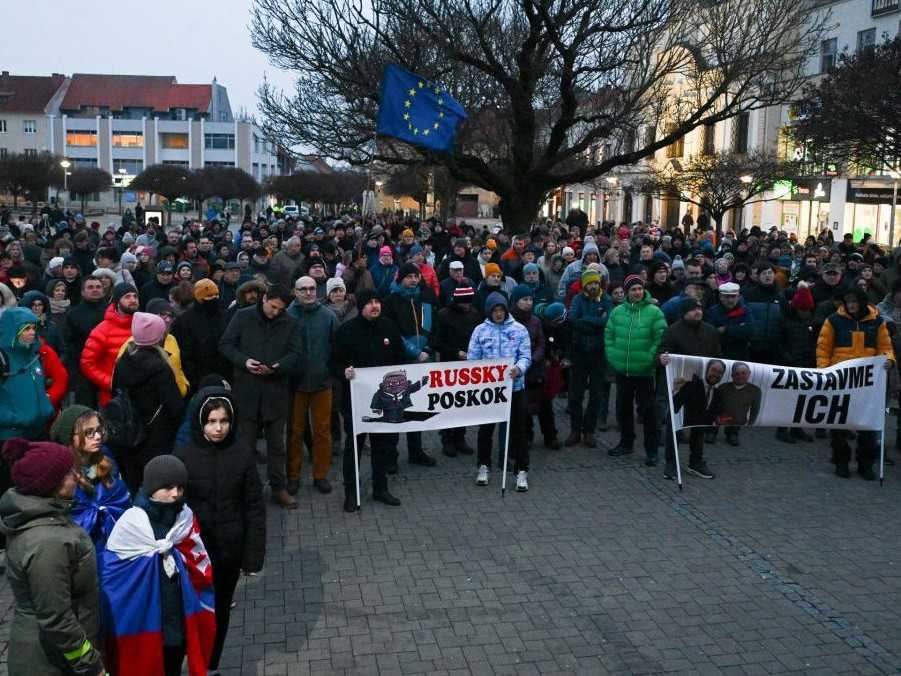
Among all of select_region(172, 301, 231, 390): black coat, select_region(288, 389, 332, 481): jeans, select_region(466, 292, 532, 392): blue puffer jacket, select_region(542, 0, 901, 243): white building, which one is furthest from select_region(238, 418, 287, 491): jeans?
select_region(542, 0, 901, 243): white building

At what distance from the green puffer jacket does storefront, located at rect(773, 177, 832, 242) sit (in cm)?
2886

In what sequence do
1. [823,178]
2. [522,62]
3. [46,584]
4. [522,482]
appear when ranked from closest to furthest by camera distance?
1. [46,584]
2. [522,482]
3. [522,62]
4. [823,178]

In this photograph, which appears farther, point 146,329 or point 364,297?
point 364,297

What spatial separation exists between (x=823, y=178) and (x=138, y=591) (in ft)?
126

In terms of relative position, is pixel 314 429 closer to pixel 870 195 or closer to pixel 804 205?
pixel 870 195

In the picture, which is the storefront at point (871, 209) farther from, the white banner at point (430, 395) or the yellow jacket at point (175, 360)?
the yellow jacket at point (175, 360)

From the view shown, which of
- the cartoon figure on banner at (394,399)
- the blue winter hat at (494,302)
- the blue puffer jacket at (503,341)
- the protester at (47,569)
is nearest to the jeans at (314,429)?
the cartoon figure on banner at (394,399)

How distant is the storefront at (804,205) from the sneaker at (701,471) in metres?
29.3

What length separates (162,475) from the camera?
14.0 feet

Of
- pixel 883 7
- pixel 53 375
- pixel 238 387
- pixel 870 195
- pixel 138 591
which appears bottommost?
pixel 138 591

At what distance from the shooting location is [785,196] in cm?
4103

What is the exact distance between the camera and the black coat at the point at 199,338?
8398 mm

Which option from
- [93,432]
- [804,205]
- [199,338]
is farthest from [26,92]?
[93,432]

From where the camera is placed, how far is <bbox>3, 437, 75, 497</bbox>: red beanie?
3705 millimetres
